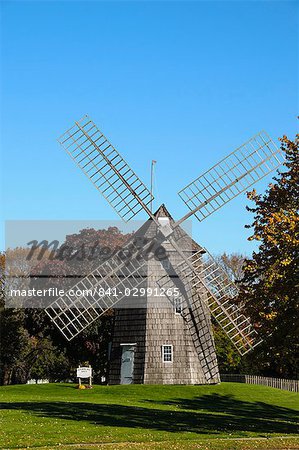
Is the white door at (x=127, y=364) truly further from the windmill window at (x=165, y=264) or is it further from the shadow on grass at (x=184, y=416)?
the shadow on grass at (x=184, y=416)

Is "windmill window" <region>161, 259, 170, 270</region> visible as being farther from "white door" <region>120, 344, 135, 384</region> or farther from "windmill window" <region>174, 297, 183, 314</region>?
"white door" <region>120, 344, 135, 384</region>

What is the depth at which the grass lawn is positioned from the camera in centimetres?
2152

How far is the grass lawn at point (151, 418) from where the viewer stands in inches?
847

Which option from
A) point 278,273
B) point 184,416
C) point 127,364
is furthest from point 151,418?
point 127,364

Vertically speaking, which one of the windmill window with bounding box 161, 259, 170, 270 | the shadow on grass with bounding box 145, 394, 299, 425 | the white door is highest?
the windmill window with bounding box 161, 259, 170, 270

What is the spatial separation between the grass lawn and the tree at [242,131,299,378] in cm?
280

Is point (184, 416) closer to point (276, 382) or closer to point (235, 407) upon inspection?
point (235, 407)

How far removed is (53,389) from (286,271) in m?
22.0

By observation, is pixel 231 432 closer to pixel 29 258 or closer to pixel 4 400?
pixel 4 400

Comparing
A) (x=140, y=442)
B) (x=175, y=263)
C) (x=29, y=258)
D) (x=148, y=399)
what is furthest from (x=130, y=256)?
(x=29, y=258)

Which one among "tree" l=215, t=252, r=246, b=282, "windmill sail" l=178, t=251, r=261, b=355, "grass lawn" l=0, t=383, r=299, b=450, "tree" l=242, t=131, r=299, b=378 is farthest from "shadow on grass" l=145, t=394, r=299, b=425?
"tree" l=215, t=252, r=246, b=282

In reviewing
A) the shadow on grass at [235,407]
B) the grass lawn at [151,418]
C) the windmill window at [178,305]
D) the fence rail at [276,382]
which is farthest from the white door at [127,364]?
the fence rail at [276,382]

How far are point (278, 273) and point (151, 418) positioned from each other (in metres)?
7.95

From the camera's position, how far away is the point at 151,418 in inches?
1096
